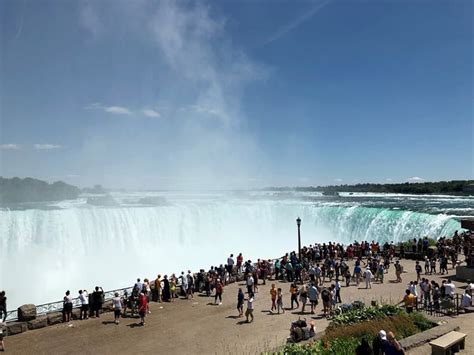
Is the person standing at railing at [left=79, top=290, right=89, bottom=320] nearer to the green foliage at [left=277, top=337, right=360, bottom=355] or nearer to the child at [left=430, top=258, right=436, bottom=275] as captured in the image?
the green foliage at [left=277, top=337, right=360, bottom=355]

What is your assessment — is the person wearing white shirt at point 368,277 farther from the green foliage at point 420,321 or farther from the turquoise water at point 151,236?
the turquoise water at point 151,236

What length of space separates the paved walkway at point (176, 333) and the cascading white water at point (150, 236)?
11.2 metres

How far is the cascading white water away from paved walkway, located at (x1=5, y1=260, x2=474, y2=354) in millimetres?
11153

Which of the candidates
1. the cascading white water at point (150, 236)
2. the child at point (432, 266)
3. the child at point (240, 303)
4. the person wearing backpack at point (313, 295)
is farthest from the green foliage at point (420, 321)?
the cascading white water at point (150, 236)

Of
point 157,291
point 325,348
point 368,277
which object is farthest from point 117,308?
point 368,277

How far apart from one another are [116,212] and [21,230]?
6354 millimetres

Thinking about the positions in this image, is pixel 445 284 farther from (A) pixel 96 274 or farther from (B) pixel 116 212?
(B) pixel 116 212

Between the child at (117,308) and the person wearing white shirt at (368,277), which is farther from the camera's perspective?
the person wearing white shirt at (368,277)

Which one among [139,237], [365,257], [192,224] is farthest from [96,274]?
[365,257]

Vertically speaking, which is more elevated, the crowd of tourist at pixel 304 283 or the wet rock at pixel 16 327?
the crowd of tourist at pixel 304 283

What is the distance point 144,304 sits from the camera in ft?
40.4

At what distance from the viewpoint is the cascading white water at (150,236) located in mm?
23562

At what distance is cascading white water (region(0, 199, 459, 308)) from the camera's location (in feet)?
77.3

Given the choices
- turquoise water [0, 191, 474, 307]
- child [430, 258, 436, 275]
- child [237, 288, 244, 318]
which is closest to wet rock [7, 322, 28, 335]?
child [237, 288, 244, 318]
